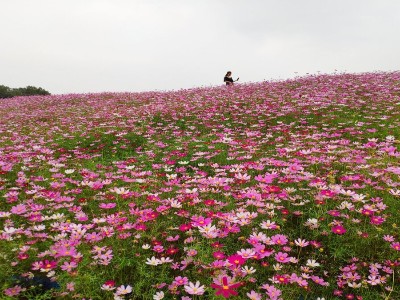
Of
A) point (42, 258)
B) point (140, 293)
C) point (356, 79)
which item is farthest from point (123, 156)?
point (356, 79)

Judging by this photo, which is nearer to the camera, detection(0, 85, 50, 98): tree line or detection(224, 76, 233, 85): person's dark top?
detection(224, 76, 233, 85): person's dark top

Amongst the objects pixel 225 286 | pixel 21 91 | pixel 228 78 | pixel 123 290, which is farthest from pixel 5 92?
pixel 225 286

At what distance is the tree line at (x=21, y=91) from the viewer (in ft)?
97.1

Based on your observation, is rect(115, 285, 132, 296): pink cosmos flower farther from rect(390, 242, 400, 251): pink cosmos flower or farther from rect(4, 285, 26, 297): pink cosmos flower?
rect(390, 242, 400, 251): pink cosmos flower

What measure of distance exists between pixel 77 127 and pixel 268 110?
6312 mm

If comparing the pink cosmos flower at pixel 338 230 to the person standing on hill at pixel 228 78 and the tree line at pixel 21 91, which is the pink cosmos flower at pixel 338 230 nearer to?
the person standing on hill at pixel 228 78

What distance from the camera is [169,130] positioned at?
10.3 metres

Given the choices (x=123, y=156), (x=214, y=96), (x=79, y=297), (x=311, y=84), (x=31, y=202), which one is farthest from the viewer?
(x=311, y=84)

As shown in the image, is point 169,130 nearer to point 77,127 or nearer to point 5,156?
point 77,127

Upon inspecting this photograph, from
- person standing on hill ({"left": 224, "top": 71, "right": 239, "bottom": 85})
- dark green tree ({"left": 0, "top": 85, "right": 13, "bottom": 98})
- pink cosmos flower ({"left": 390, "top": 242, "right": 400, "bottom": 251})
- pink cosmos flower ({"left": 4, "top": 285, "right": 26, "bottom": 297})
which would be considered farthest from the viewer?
dark green tree ({"left": 0, "top": 85, "right": 13, "bottom": 98})

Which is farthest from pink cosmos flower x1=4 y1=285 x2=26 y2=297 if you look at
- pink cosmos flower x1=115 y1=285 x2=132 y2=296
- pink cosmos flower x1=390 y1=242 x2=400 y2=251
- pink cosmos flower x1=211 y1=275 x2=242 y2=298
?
pink cosmos flower x1=390 y1=242 x2=400 y2=251

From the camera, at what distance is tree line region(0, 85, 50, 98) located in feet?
97.1

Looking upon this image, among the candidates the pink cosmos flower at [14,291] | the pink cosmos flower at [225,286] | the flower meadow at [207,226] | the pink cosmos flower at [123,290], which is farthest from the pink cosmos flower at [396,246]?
the pink cosmos flower at [14,291]

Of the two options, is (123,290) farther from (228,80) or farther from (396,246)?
(228,80)
